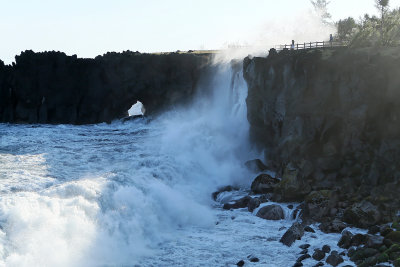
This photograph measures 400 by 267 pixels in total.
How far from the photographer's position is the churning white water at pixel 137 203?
23.5 metres

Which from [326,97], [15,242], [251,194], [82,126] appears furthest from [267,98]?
[82,126]

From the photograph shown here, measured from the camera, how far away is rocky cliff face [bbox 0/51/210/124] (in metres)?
71.8

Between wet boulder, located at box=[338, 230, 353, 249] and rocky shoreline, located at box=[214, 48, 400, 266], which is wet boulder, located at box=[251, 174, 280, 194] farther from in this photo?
wet boulder, located at box=[338, 230, 353, 249]

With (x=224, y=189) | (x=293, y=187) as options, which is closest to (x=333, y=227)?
(x=293, y=187)

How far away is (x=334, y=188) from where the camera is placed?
3366 centimetres

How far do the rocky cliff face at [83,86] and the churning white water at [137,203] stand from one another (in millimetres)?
19428

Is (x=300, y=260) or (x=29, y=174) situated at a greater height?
(x=29, y=174)

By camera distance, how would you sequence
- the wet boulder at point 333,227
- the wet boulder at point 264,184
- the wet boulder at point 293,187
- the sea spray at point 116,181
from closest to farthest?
the sea spray at point 116,181, the wet boulder at point 333,227, the wet boulder at point 293,187, the wet boulder at point 264,184

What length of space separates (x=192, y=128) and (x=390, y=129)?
82.3 ft

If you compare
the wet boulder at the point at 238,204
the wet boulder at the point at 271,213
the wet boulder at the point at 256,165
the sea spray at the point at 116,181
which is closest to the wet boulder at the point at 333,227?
the wet boulder at the point at 271,213

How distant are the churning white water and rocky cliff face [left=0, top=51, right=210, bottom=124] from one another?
1943 cm

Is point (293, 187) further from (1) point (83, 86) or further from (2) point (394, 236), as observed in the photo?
(1) point (83, 86)

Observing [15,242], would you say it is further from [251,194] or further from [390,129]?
[390,129]

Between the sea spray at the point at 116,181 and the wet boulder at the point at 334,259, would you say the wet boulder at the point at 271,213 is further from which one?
the wet boulder at the point at 334,259
